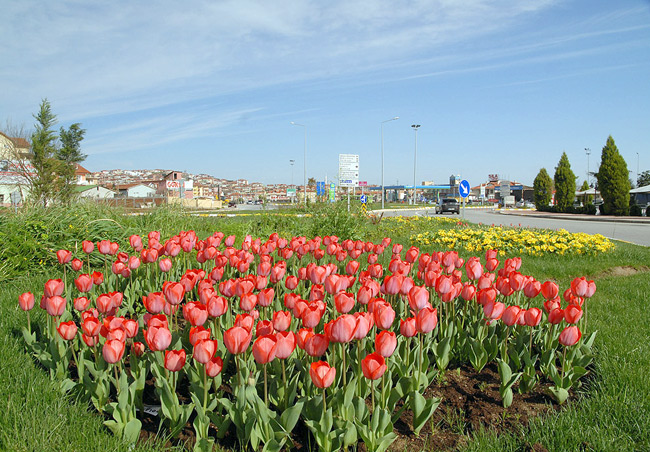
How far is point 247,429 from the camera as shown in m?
1.97

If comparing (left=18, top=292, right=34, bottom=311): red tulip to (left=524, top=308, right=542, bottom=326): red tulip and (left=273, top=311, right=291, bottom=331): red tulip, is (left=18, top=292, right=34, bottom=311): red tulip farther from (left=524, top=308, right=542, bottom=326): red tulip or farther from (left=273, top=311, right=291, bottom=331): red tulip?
(left=524, top=308, right=542, bottom=326): red tulip

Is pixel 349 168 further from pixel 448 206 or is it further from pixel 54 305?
pixel 448 206

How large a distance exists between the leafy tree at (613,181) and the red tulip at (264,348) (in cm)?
3402

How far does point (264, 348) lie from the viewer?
1897 mm

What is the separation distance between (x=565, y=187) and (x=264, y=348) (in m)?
41.0

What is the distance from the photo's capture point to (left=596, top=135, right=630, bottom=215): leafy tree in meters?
29.7

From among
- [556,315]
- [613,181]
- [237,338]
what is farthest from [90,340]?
[613,181]

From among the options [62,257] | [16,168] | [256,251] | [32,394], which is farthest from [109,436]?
[16,168]

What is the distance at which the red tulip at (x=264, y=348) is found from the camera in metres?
1.89

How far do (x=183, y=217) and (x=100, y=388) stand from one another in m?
8.50

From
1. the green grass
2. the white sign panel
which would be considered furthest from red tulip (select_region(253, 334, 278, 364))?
the white sign panel

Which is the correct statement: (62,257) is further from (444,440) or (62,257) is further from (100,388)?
(444,440)

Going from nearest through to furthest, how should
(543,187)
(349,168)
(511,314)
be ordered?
(511,314), (349,168), (543,187)

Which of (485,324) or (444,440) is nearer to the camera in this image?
(444,440)
